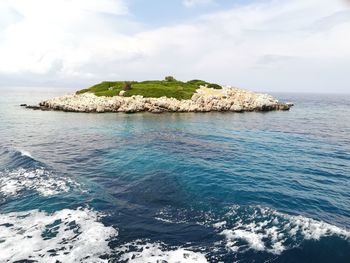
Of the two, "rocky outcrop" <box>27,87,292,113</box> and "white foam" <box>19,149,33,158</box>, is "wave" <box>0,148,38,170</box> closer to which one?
"white foam" <box>19,149,33,158</box>

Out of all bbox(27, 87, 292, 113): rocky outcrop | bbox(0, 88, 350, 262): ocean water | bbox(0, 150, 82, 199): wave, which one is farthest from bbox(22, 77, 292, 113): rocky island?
bbox(0, 150, 82, 199): wave

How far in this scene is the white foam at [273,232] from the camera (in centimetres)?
1962

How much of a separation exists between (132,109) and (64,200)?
215 feet

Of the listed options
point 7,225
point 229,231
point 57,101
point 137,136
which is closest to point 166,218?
point 229,231

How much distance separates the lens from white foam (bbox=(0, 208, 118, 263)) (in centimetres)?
1873

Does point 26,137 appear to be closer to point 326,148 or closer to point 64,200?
point 64,200

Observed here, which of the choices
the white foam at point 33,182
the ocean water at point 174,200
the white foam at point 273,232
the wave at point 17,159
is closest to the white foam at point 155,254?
the ocean water at point 174,200

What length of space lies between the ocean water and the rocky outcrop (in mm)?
40968

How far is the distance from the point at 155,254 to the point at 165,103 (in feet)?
252

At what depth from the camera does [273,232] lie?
21281mm

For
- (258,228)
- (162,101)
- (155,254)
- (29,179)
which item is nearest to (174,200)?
(258,228)

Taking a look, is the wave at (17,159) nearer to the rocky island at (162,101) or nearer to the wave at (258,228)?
the wave at (258,228)

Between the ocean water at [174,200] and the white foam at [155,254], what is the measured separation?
0.06 m

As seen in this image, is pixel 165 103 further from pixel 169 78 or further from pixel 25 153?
pixel 25 153
